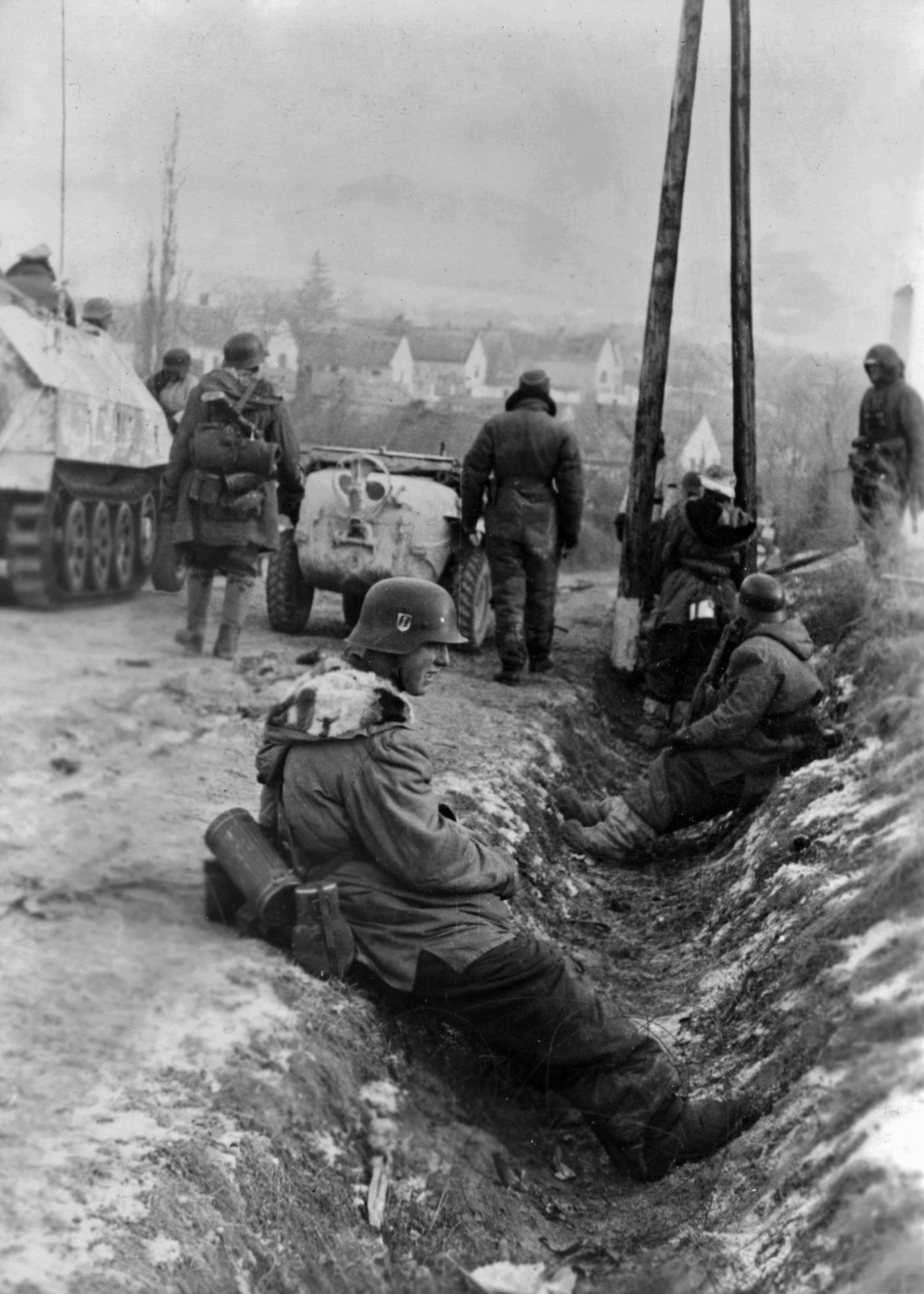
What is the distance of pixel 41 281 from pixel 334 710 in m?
3.46

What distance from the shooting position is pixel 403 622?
4391mm

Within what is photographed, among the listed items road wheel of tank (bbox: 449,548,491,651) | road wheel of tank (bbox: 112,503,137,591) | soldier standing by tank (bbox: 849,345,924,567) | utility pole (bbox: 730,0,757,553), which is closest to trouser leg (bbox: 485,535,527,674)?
road wheel of tank (bbox: 449,548,491,651)

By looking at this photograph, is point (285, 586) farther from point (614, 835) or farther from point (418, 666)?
point (418, 666)

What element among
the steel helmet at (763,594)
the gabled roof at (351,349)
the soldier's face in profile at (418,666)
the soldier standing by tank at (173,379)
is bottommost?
the soldier's face in profile at (418,666)

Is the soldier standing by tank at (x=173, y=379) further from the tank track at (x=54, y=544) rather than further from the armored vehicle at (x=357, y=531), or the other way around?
the armored vehicle at (x=357, y=531)

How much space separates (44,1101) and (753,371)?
27.9 feet

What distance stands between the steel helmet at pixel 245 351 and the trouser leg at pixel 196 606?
116 cm

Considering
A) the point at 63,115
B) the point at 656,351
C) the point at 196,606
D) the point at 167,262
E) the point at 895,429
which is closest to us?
the point at 63,115

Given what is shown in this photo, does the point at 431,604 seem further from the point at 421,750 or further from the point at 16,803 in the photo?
the point at 16,803

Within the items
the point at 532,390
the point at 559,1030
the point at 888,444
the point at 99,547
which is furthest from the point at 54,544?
the point at 888,444

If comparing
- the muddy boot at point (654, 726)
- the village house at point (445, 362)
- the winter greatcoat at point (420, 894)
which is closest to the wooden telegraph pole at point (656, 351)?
the muddy boot at point (654, 726)

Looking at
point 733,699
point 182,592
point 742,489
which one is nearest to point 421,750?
point 733,699

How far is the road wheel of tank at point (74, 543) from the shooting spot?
8.34 metres

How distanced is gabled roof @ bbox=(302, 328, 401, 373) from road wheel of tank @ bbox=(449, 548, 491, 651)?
9.39ft
